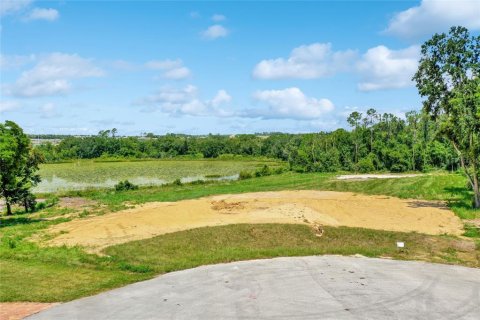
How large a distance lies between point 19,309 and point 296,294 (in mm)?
9209

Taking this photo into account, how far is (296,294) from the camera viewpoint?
14.6m

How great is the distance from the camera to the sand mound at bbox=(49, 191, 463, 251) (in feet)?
83.1

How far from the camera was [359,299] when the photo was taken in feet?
46.2

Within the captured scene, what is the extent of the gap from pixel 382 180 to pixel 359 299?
3686 centimetres

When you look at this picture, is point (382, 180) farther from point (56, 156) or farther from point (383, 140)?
point (56, 156)

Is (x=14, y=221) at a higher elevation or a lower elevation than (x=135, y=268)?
higher

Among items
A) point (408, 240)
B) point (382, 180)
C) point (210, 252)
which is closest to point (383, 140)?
point (382, 180)

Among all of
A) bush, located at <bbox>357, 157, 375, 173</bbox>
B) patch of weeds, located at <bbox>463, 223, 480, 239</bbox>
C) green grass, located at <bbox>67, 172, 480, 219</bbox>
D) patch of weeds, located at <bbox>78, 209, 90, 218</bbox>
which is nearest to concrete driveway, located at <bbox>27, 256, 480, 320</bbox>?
patch of weeds, located at <bbox>463, 223, 480, 239</bbox>

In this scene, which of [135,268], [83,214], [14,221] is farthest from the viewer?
[83,214]

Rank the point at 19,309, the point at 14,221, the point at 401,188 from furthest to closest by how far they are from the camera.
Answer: the point at 401,188
the point at 14,221
the point at 19,309

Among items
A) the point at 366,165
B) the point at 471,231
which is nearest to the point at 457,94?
the point at 471,231

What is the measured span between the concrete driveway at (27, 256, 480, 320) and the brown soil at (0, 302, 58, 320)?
483mm

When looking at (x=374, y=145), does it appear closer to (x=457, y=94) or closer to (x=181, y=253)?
(x=457, y=94)

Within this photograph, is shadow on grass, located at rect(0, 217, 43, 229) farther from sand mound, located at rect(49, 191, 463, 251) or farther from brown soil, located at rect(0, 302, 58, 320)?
brown soil, located at rect(0, 302, 58, 320)
